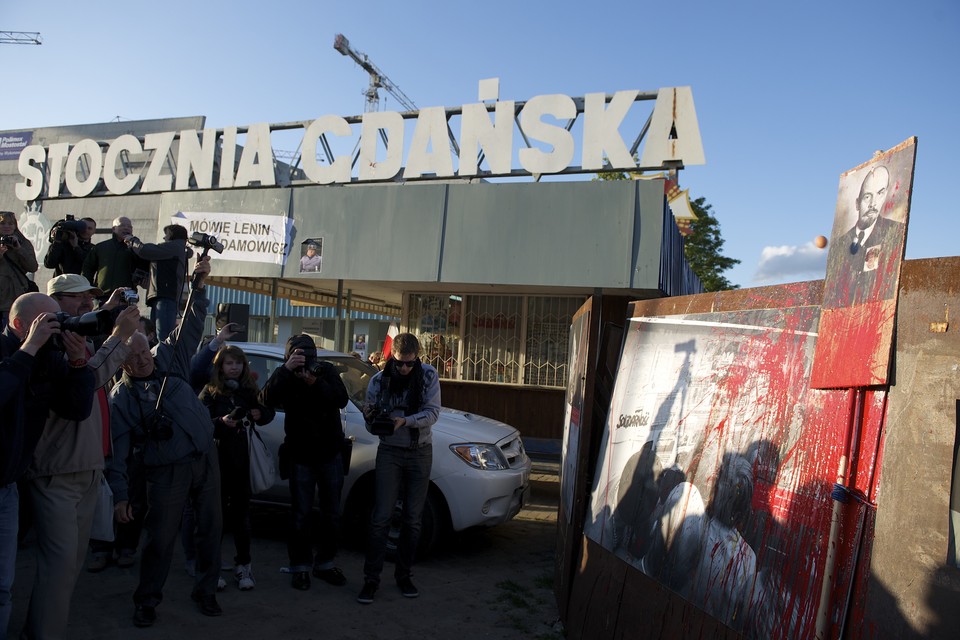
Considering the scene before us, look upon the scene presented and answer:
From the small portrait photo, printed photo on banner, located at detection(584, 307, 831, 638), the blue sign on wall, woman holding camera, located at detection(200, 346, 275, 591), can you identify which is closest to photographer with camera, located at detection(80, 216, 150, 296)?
woman holding camera, located at detection(200, 346, 275, 591)

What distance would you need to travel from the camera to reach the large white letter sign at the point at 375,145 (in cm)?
1289

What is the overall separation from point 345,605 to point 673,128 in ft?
29.3

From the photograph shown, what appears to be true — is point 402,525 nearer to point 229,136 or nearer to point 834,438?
point 834,438

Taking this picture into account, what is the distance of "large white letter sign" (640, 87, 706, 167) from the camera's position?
35.9 ft

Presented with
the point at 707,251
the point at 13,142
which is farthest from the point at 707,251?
the point at 13,142

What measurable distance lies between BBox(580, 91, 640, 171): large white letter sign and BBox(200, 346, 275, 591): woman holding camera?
25.6ft

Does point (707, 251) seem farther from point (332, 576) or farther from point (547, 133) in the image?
point (332, 576)

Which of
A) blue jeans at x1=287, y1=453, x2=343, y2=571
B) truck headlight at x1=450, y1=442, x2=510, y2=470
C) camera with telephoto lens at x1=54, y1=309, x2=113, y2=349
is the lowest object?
blue jeans at x1=287, y1=453, x2=343, y2=571

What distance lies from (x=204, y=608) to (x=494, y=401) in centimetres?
819

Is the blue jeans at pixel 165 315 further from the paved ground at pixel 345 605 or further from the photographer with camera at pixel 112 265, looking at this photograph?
the paved ground at pixel 345 605

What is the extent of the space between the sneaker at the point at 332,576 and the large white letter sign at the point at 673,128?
317 inches

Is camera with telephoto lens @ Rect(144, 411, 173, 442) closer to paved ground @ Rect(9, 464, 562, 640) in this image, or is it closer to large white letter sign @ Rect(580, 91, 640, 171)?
paved ground @ Rect(9, 464, 562, 640)

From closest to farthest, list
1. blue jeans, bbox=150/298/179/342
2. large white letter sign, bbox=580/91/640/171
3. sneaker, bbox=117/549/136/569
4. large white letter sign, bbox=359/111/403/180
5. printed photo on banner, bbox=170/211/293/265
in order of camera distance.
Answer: sneaker, bbox=117/549/136/569
blue jeans, bbox=150/298/179/342
large white letter sign, bbox=580/91/640/171
printed photo on banner, bbox=170/211/293/265
large white letter sign, bbox=359/111/403/180

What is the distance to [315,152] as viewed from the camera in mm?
13602
